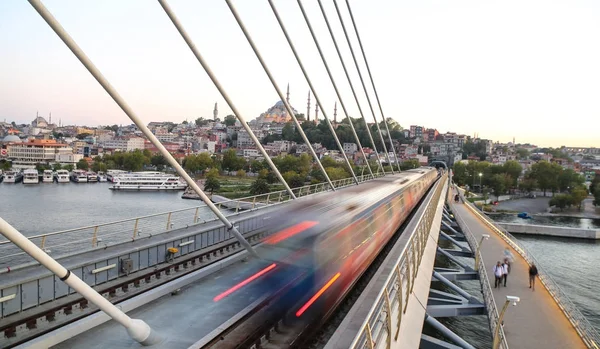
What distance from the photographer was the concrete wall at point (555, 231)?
30812 millimetres

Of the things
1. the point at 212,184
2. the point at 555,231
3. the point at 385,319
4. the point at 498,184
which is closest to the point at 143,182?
the point at 212,184

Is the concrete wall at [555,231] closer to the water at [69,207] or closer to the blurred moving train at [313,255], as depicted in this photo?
the water at [69,207]

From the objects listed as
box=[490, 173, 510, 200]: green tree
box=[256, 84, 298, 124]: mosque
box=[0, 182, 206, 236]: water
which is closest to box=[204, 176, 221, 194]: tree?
box=[0, 182, 206, 236]: water

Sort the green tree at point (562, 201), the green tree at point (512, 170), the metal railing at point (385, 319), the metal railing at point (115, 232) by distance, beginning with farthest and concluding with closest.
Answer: the green tree at point (512, 170)
the green tree at point (562, 201)
the metal railing at point (115, 232)
the metal railing at point (385, 319)

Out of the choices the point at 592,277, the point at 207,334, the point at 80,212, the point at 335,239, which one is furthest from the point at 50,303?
the point at 80,212

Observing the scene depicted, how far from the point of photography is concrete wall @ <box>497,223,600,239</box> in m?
30.8

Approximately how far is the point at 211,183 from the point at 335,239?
142 feet

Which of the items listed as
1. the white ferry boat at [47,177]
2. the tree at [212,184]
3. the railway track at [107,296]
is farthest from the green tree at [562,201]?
the white ferry boat at [47,177]

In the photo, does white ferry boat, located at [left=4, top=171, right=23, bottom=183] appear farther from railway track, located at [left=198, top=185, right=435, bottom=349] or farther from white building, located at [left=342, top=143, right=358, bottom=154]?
white building, located at [left=342, top=143, right=358, bottom=154]

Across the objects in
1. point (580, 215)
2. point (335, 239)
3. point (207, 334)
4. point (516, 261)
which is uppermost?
point (335, 239)

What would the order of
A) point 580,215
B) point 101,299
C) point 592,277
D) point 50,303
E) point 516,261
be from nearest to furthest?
point 101,299 < point 50,303 < point 516,261 < point 592,277 < point 580,215

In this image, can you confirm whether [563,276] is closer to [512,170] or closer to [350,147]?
[512,170]

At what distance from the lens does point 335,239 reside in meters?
6.00

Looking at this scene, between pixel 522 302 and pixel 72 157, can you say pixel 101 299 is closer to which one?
pixel 522 302
